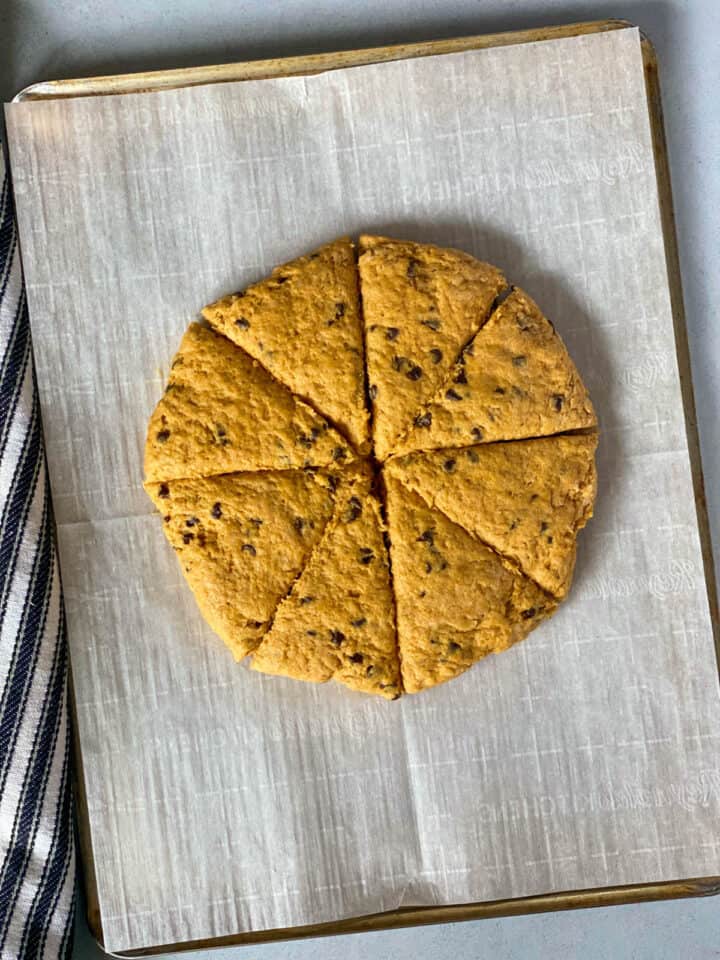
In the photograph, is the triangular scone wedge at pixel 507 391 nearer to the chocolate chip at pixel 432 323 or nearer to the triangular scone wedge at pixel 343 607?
the chocolate chip at pixel 432 323

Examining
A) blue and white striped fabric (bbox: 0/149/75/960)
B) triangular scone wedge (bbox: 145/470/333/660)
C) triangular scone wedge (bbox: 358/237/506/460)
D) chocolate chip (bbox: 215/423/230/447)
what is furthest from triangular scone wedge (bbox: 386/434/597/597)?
blue and white striped fabric (bbox: 0/149/75/960)

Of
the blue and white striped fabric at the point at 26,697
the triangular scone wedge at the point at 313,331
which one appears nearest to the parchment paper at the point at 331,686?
the blue and white striped fabric at the point at 26,697

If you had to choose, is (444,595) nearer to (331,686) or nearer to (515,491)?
(515,491)

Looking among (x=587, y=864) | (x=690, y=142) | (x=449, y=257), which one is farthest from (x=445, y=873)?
(x=690, y=142)

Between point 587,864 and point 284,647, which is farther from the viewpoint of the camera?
point 587,864

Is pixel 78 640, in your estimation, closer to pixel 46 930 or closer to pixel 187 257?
pixel 46 930

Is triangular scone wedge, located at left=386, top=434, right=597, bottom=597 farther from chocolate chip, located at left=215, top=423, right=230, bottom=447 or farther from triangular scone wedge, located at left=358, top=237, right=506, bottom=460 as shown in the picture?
chocolate chip, located at left=215, top=423, right=230, bottom=447
